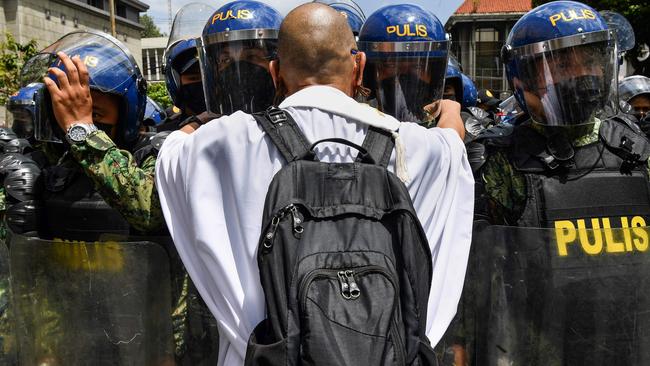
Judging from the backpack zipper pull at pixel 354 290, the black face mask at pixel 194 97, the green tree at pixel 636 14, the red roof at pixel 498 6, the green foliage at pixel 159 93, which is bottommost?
the backpack zipper pull at pixel 354 290

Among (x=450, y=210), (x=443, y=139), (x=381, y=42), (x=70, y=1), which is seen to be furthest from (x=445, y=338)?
(x=70, y=1)

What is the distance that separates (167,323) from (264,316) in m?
0.54

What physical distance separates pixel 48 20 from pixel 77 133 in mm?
30801

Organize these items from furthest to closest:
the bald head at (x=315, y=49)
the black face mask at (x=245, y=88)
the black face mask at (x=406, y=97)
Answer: the black face mask at (x=406, y=97), the black face mask at (x=245, y=88), the bald head at (x=315, y=49)

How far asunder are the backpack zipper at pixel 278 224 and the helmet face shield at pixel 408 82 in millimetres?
1335

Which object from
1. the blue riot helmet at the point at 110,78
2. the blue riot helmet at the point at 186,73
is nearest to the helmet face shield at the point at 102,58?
the blue riot helmet at the point at 110,78

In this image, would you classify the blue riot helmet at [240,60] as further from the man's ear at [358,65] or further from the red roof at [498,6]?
the red roof at [498,6]

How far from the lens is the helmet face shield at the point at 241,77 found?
103 inches

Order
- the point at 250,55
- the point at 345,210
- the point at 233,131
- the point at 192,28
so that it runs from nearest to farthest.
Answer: the point at 345,210
the point at 233,131
the point at 250,55
the point at 192,28

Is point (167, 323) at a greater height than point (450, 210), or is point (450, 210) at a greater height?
point (450, 210)

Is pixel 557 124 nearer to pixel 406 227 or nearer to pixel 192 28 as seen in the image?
pixel 406 227

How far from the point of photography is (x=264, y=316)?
1581mm

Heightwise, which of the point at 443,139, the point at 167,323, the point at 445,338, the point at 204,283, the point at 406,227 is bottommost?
the point at 445,338

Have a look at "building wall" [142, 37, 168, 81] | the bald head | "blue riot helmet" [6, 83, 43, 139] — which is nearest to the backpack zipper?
the bald head
